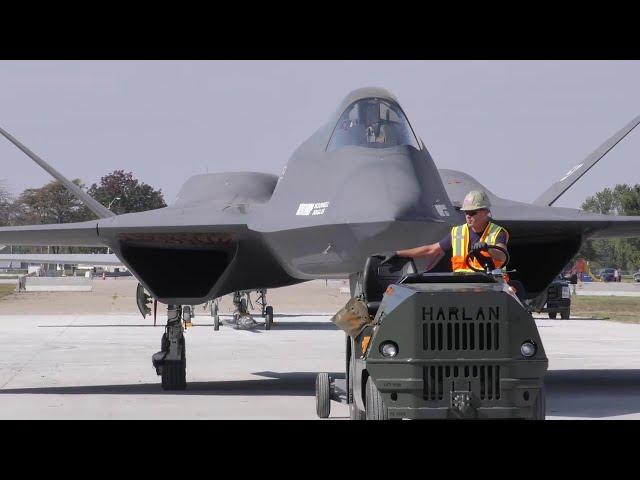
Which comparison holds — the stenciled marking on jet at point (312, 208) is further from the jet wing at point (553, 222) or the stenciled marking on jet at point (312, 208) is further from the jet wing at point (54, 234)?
the jet wing at point (54, 234)

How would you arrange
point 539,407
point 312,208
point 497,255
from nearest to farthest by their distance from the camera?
point 539,407 → point 497,255 → point 312,208

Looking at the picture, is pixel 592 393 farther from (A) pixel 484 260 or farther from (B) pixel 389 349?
(B) pixel 389 349

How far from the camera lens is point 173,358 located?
1526 centimetres

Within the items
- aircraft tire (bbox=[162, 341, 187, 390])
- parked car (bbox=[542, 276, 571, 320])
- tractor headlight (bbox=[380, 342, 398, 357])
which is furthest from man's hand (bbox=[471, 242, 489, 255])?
parked car (bbox=[542, 276, 571, 320])

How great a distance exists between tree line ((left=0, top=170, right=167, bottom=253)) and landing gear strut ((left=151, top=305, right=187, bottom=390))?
11255 centimetres

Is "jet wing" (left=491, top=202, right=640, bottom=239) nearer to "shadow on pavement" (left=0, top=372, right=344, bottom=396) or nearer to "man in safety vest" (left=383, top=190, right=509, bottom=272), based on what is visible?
"shadow on pavement" (left=0, top=372, right=344, bottom=396)

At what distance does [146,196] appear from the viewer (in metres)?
143

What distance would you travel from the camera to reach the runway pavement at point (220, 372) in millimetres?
12484

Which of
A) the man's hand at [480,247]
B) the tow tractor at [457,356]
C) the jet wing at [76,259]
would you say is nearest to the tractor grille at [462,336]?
the tow tractor at [457,356]

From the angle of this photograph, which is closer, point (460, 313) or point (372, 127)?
point (460, 313)

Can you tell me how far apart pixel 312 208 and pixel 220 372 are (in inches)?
244

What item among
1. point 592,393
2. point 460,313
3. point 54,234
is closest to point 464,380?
point 460,313

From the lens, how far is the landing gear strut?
49.4 feet
